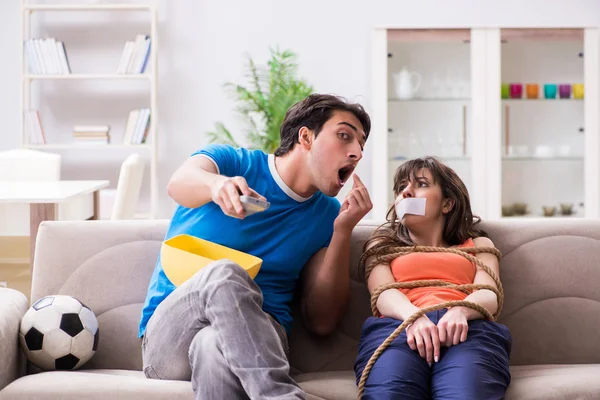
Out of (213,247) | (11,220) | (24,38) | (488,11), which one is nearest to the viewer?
(213,247)

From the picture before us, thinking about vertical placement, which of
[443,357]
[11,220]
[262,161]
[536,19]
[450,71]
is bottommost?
[443,357]

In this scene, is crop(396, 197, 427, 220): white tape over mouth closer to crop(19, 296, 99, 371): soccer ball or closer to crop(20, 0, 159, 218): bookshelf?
crop(19, 296, 99, 371): soccer ball

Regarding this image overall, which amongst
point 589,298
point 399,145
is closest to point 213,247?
point 589,298

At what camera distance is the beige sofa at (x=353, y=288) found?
2.02m

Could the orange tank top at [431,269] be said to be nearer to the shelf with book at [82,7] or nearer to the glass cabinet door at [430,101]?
the glass cabinet door at [430,101]

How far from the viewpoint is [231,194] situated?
164 cm

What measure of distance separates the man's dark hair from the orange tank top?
354 millimetres

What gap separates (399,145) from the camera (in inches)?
199

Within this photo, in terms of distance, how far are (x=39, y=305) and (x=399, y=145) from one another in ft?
11.4

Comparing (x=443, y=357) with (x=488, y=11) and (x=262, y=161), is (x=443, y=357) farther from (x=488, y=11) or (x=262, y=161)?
(x=488, y=11)

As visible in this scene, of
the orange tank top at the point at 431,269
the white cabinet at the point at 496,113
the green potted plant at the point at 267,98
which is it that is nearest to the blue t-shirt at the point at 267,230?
the orange tank top at the point at 431,269

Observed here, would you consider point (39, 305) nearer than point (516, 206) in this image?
Yes

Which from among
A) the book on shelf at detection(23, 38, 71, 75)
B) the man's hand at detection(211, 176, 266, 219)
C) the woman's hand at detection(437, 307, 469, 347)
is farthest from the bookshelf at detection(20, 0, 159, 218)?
the woman's hand at detection(437, 307, 469, 347)

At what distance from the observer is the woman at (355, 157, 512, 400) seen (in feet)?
5.41
